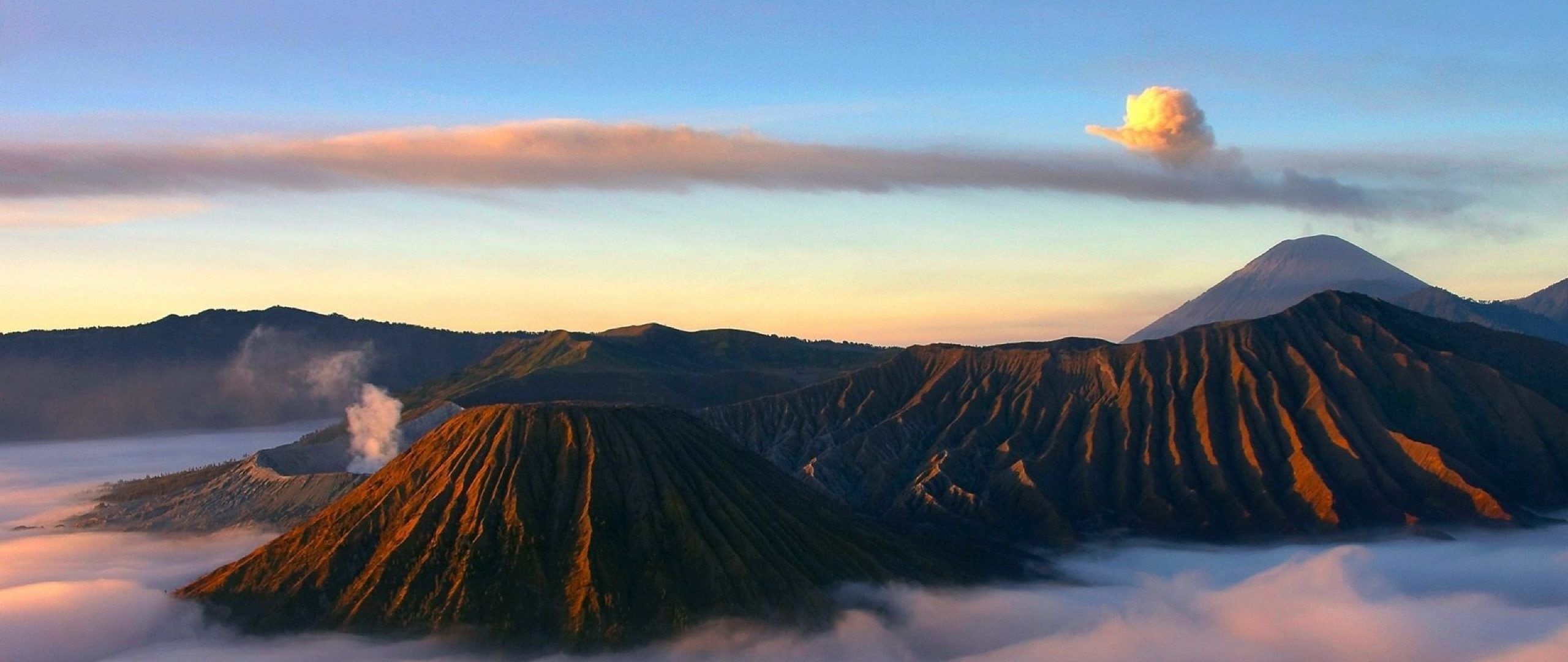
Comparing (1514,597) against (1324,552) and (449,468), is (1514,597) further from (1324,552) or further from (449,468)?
(449,468)

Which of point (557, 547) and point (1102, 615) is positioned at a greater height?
point (557, 547)

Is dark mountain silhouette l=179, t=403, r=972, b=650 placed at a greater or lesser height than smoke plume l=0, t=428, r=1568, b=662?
greater

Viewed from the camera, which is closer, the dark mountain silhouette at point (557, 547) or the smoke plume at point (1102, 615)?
the smoke plume at point (1102, 615)

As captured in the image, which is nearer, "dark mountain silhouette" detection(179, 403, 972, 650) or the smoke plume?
the smoke plume

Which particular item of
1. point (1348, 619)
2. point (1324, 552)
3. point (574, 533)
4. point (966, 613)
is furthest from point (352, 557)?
point (1324, 552)

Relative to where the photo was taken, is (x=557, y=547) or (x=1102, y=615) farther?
(x=1102, y=615)

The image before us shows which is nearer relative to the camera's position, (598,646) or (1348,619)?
(598,646)

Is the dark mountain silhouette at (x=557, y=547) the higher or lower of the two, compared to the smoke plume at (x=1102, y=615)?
higher

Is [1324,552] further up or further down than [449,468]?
further down
